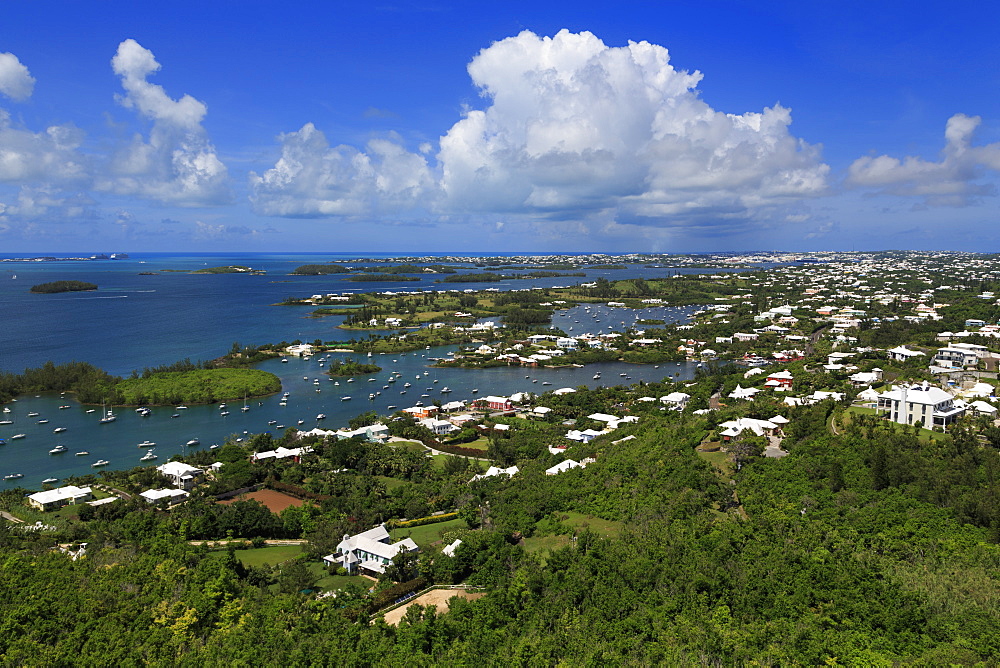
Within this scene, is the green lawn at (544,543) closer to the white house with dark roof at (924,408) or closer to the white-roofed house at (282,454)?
the white-roofed house at (282,454)

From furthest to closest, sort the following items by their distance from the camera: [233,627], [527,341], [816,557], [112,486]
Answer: [527,341] → [112,486] → [816,557] → [233,627]

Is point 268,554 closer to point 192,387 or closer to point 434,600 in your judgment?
point 434,600

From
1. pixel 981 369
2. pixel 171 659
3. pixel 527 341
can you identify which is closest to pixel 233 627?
pixel 171 659

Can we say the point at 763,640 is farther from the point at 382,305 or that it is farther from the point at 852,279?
the point at 852,279

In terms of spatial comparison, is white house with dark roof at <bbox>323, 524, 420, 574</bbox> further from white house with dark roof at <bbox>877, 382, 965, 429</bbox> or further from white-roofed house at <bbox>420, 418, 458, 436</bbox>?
white house with dark roof at <bbox>877, 382, 965, 429</bbox>

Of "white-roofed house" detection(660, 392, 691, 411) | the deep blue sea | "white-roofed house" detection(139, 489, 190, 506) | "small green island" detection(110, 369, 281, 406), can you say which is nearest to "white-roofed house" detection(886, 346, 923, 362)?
the deep blue sea

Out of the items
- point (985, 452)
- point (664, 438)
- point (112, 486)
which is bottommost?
point (112, 486)

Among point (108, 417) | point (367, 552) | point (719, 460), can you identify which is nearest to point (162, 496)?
point (367, 552)
